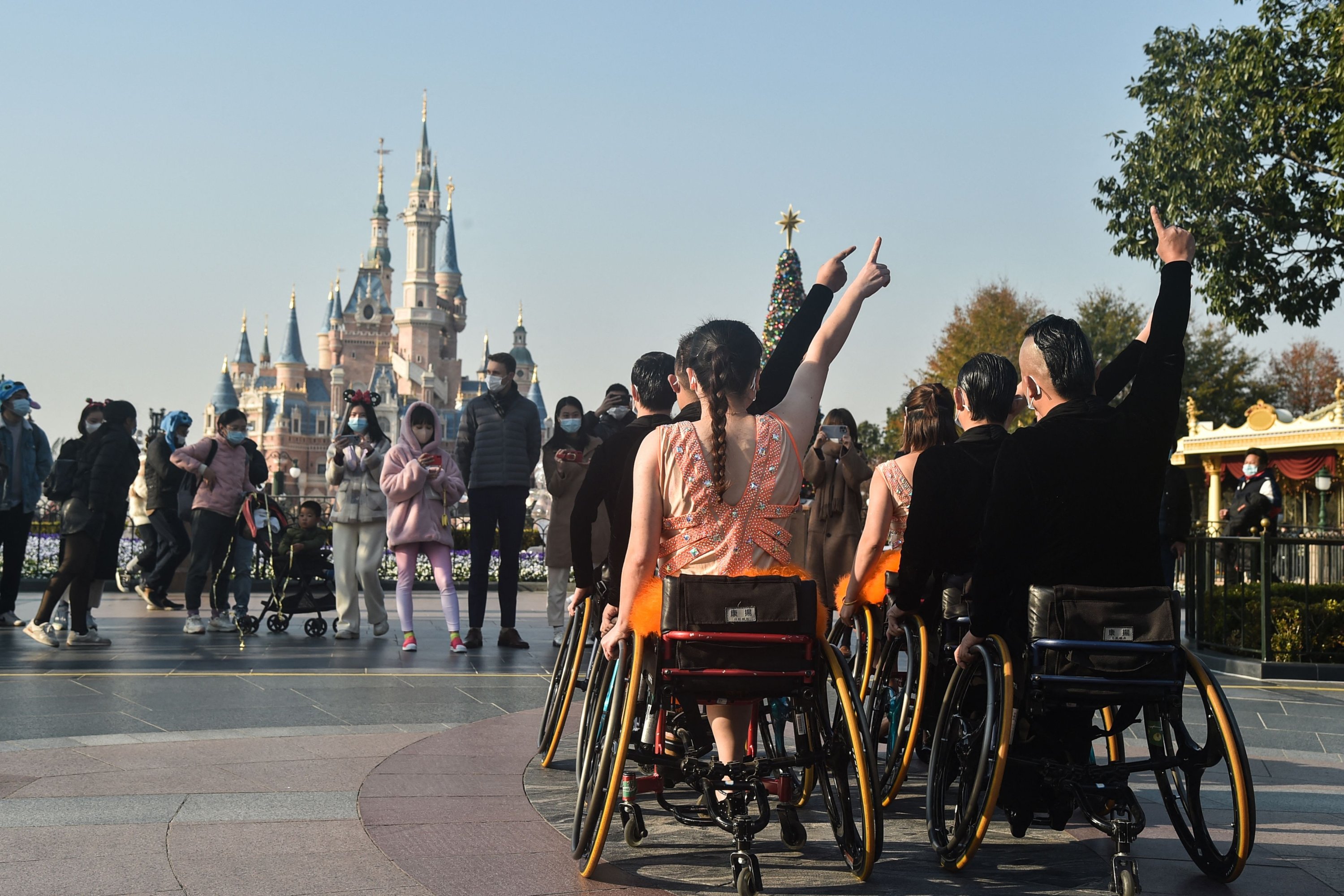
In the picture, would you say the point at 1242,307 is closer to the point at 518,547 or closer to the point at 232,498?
the point at 518,547

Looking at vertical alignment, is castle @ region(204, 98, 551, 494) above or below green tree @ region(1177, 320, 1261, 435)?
above

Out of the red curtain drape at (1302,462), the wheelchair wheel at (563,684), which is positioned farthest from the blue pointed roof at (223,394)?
the wheelchair wheel at (563,684)

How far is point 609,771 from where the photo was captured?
368 centimetres

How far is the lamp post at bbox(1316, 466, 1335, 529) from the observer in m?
22.8

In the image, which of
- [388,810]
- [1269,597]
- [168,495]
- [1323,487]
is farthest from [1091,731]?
[1323,487]

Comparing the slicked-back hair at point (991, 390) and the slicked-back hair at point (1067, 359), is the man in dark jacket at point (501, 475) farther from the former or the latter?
the slicked-back hair at point (1067, 359)

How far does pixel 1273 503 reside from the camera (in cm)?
1284

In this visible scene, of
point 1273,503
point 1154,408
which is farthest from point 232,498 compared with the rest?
point 1273,503

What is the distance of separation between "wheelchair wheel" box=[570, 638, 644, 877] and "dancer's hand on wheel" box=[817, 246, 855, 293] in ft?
4.97

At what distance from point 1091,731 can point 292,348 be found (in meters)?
139

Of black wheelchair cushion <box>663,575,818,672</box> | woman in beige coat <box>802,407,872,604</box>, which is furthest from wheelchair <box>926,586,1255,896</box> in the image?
woman in beige coat <box>802,407,872,604</box>

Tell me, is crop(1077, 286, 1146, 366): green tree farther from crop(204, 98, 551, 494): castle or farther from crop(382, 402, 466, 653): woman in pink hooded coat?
crop(204, 98, 551, 494): castle

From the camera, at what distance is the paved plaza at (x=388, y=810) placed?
380 centimetres

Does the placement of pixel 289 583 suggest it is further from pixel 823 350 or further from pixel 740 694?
pixel 740 694
